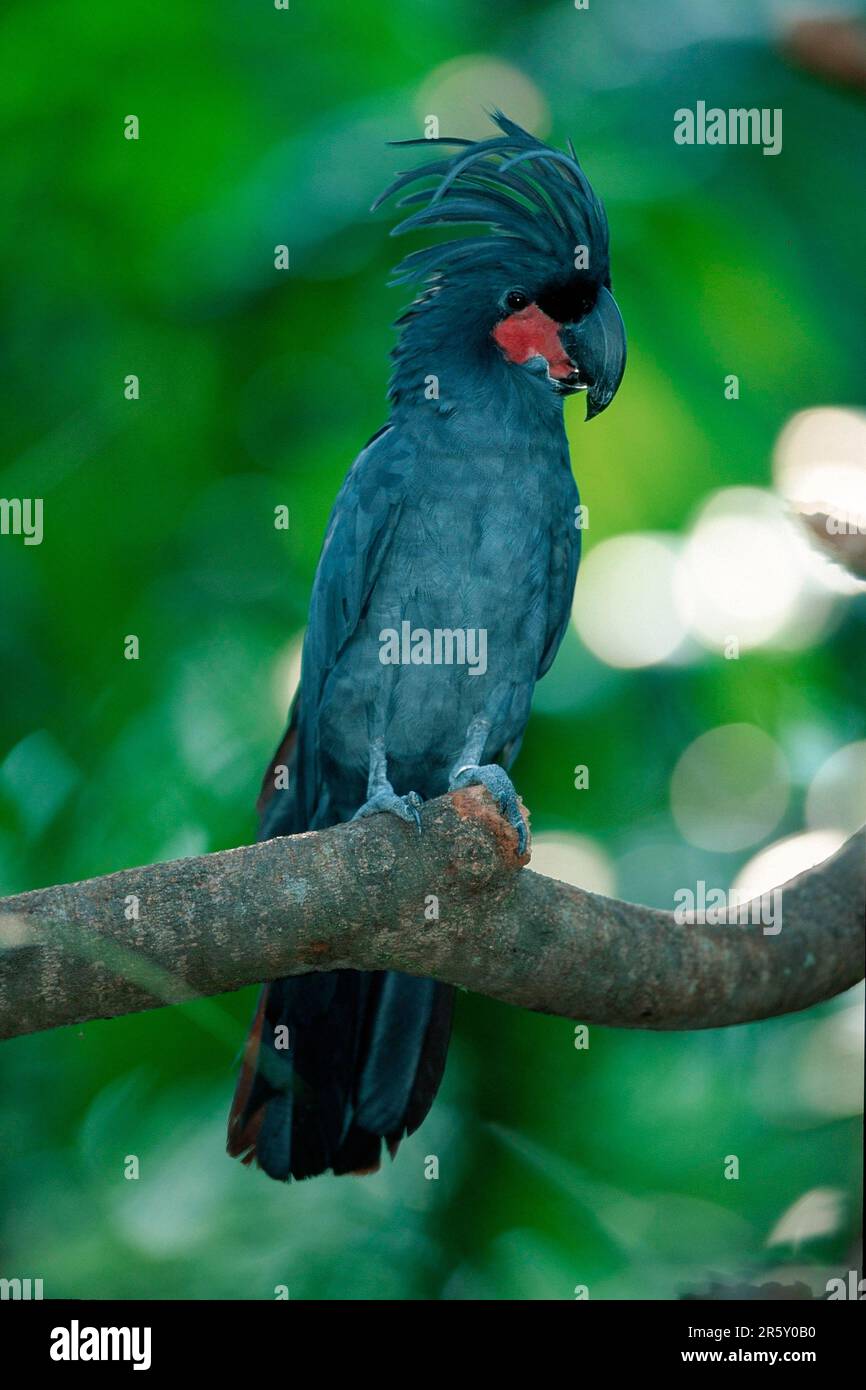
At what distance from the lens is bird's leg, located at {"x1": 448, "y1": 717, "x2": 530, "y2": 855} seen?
2.84 m

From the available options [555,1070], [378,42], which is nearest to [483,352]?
[378,42]

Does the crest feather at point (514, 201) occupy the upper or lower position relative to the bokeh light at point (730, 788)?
upper

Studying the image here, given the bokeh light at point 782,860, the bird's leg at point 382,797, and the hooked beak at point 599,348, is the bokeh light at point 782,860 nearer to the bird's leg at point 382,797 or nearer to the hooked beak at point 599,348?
the bird's leg at point 382,797

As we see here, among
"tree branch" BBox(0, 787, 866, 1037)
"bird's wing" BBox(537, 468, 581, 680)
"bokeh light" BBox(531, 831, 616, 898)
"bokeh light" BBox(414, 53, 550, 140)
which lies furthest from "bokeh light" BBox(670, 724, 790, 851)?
"bokeh light" BBox(414, 53, 550, 140)

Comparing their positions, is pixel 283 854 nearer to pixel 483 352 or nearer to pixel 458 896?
pixel 458 896

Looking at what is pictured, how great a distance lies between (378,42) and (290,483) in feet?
5.45

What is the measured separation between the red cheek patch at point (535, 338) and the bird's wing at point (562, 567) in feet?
1.04

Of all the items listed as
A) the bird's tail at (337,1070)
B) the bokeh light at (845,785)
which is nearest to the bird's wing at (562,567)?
the bird's tail at (337,1070)

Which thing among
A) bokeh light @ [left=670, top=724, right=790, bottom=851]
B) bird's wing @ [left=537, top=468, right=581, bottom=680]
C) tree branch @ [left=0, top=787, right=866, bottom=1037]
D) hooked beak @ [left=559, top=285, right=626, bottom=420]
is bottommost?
tree branch @ [left=0, top=787, right=866, bottom=1037]

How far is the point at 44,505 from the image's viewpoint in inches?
169

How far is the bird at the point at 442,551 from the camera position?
11.1ft

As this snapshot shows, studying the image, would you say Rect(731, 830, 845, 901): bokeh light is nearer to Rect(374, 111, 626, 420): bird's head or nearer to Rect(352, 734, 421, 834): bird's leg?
Rect(352, 734, 421, 834): bird's leg

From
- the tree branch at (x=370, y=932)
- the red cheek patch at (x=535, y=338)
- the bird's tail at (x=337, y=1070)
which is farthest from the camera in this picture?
the red cheek patch at (x=535, y=338)

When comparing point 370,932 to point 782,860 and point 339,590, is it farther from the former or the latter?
point 782,860
